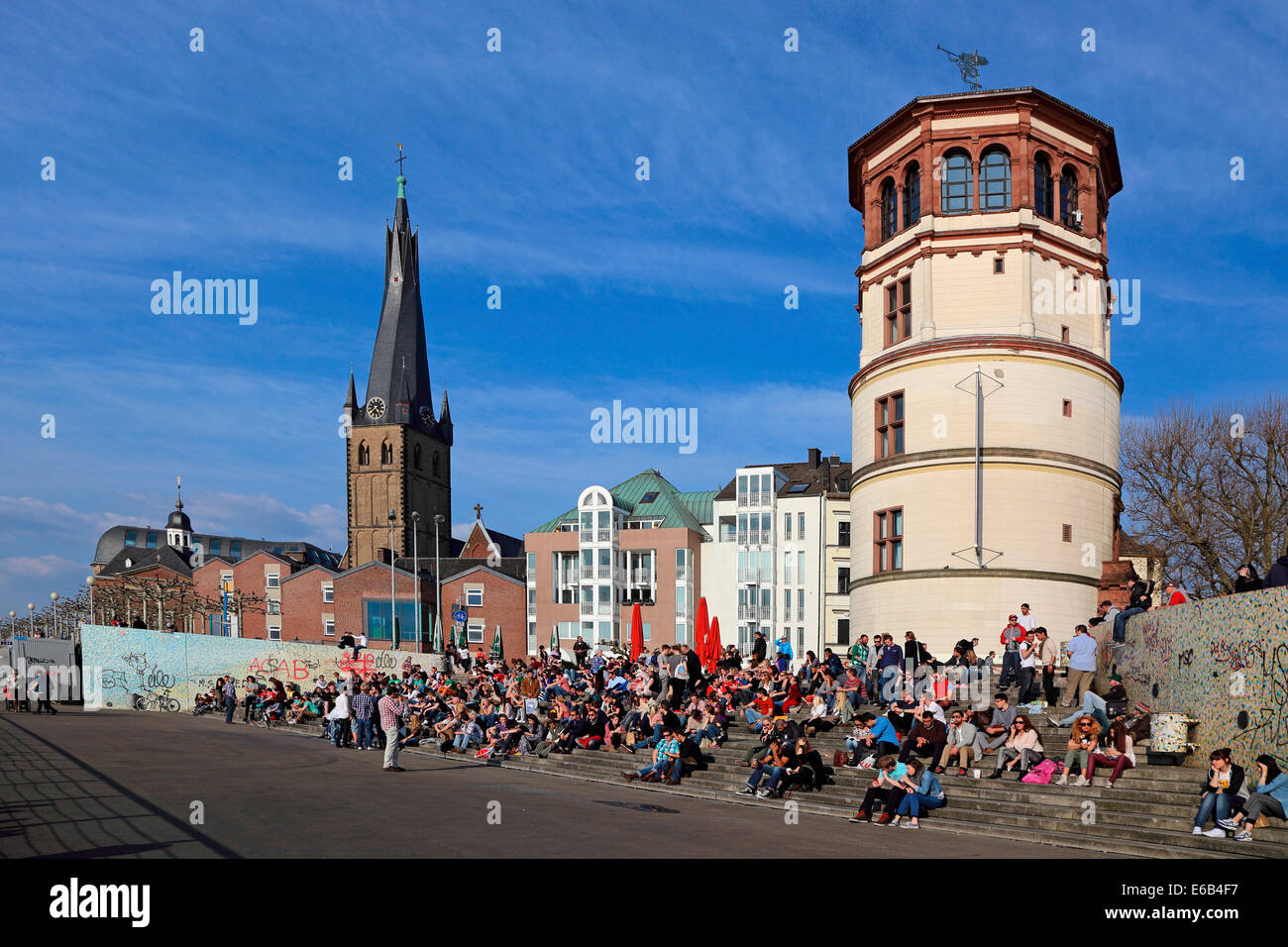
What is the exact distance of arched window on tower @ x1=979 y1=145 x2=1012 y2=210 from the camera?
115 ft

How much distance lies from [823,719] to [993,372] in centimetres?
1321

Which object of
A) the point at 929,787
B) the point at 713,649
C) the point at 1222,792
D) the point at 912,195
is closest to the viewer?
the point at 1222,792

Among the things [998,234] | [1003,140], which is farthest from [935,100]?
[998,234]

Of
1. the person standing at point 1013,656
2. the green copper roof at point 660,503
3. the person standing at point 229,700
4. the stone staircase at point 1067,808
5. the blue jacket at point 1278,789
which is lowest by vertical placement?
the person standing at point 229,700

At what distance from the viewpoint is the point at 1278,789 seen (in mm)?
15938

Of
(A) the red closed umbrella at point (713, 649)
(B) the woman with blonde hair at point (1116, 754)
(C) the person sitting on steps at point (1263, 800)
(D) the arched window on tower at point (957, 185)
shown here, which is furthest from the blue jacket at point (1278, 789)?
(D) the arched window on tower at point (957, 185)

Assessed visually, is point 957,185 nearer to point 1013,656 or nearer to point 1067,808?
point 1013,656

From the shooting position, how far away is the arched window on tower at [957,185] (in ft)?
116

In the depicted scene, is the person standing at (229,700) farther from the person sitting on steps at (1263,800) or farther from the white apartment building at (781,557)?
the white apartment building at (781,557)

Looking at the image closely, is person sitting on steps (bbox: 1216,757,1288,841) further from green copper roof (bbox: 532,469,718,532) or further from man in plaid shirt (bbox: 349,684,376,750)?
green copper roof (bbox: 532,469,718,532)

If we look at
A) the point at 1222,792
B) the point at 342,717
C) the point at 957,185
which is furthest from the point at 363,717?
the point at 1222,792

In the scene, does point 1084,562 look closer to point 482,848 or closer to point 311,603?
point 482,848

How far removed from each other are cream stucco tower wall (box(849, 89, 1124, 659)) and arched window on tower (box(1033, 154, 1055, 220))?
6 cm

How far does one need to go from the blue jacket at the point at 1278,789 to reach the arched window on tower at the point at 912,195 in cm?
2343
